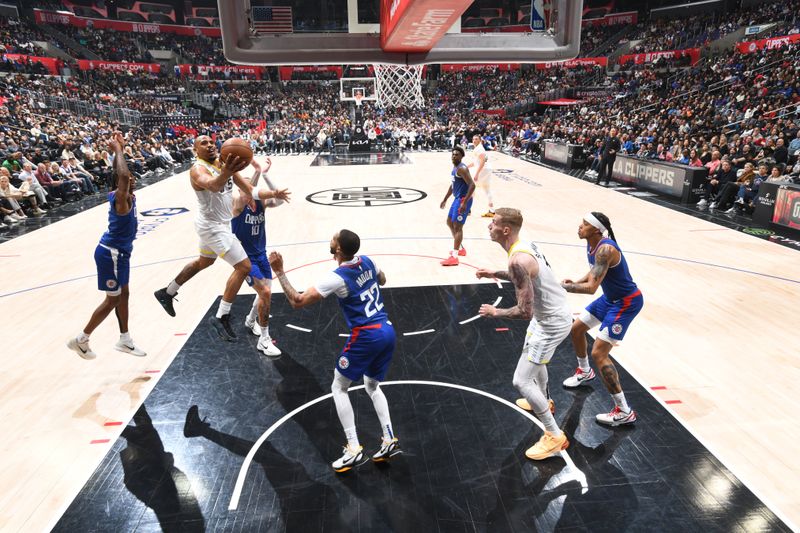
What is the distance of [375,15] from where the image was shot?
291 inches

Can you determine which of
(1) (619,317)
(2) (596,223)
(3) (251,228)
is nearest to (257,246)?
(3) (251,228)

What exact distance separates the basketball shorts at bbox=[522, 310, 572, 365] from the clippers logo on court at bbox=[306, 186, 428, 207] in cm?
982

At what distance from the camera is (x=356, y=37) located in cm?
719

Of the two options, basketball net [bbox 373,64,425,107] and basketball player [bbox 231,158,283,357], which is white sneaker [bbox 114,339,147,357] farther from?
basketball net [bbox 373,64,425,107]

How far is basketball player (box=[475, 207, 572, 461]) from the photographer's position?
11.7 feet

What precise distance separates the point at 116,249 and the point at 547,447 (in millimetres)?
4413

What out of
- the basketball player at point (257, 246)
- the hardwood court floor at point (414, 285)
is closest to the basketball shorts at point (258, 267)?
the basketball player at point (257, 246)

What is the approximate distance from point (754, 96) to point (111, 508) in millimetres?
23810

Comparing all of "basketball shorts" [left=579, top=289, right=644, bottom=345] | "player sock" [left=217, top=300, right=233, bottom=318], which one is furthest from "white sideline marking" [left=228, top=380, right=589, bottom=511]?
"player sock" [left=217, top=300, right=233, bottom=318]

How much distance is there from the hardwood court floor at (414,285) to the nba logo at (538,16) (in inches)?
145

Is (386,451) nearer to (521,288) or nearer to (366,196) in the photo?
(521,288)

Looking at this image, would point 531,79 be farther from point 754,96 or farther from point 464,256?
point 464,256

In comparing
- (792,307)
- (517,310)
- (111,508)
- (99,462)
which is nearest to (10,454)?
(99,462)

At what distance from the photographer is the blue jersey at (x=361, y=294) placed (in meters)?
3.47
